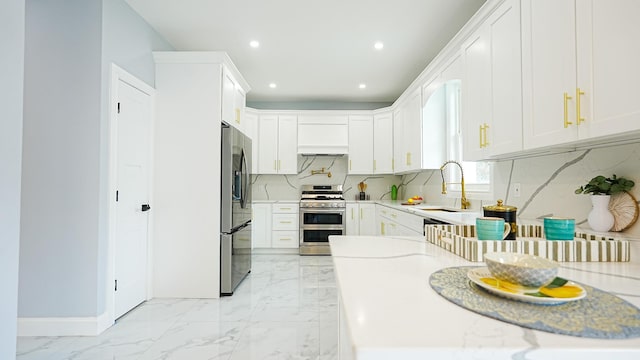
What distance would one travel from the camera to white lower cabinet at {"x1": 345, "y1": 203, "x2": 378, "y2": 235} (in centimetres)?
508

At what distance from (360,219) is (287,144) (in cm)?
172

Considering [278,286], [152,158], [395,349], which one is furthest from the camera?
[278,286]

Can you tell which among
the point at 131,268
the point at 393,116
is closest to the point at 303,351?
the point at 131,268

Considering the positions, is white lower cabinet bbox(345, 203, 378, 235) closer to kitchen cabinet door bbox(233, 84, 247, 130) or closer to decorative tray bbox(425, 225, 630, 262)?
kitchen cabinet door bbox(233, 84, 247, 130)

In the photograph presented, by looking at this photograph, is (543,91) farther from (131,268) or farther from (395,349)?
(131,268)

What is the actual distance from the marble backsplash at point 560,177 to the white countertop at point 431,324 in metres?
0.72

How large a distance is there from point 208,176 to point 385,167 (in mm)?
3059

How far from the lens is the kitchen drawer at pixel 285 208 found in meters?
5.06

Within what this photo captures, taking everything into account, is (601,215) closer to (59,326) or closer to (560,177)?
(560,177)

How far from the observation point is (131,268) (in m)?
2.76

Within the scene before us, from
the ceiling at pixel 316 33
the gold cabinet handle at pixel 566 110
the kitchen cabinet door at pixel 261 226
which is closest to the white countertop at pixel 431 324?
the gold cabinet handle at pixel 566 110

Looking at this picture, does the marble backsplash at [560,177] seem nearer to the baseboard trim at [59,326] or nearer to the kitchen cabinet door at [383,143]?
the kitchen cabinet door at [383,143]

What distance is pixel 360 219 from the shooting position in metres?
5.09

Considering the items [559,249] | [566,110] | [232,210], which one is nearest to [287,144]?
[232,210]
